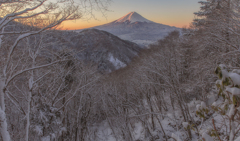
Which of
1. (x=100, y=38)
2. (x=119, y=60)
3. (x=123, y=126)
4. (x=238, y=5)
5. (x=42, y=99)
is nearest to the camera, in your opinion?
(x=42, y=99)

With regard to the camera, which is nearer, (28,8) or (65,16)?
(28,8)

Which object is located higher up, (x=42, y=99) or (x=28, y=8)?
(x=28, y=8)

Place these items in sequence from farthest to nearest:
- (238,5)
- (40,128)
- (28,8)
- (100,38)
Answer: (100,38) → (238,5) → (40,128) → (28,8)

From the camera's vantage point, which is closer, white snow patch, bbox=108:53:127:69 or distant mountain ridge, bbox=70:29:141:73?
distant mountain ridge, bbox=70:29:141:73

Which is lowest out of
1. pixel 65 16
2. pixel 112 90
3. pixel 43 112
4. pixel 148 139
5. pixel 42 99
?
pixel 148 139

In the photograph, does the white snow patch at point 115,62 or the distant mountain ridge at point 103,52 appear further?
the white snow patch at point 115,62

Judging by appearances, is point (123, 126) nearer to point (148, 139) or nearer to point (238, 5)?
point (148, 139)

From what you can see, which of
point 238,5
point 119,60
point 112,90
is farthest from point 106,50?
point 238,5

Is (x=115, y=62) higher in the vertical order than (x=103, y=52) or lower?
lower

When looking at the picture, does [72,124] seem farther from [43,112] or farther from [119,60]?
[119,60]

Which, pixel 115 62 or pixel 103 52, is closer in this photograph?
pixel 115 62
